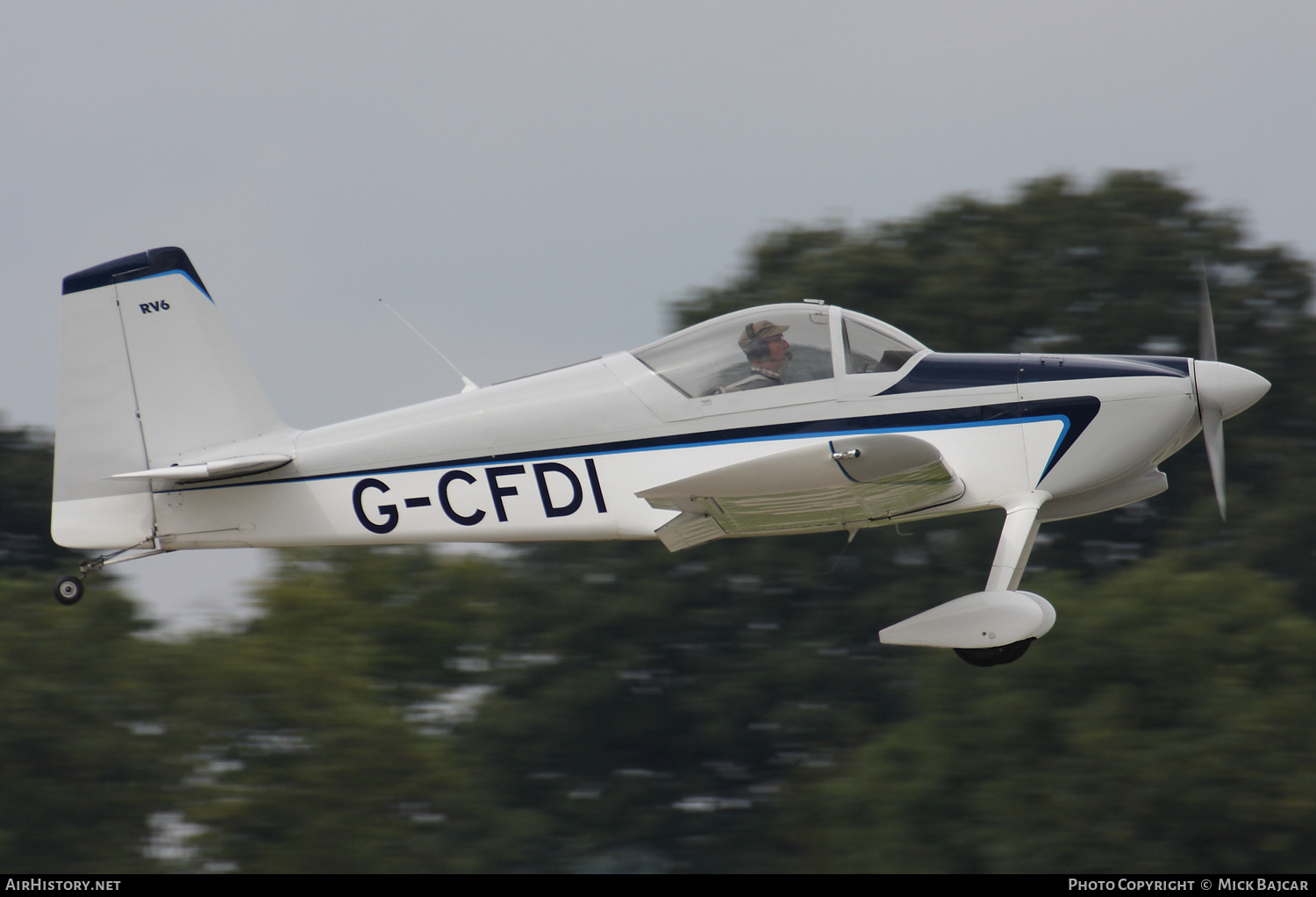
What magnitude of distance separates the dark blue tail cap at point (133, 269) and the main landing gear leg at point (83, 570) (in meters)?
1.68

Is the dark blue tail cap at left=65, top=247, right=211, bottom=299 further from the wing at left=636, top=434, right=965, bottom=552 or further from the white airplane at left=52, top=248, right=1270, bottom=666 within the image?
the wing at left=636, top=434, right=965, bottom=552

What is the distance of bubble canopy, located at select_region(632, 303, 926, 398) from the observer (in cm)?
793

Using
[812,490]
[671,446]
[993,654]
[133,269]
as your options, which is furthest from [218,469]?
[993,654]

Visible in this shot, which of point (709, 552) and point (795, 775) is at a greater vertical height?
point (709, 552)

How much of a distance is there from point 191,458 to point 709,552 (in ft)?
62.4

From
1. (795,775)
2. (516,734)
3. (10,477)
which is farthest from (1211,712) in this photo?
(10,477)

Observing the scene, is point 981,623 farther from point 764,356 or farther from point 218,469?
point 218,469

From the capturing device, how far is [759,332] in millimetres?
7973

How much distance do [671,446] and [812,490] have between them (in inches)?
34.0

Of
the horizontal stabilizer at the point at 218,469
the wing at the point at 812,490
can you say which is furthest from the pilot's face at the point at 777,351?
the horizontal stabilizer at the point at 218,469

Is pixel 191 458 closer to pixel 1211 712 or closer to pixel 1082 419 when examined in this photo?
pixel 1082 419

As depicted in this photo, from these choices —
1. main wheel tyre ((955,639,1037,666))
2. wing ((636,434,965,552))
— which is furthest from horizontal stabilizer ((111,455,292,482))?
main wheel tyre ((955,639,1037,666))

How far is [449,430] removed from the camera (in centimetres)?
832

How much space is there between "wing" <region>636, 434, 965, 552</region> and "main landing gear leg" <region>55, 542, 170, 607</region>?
311 centimetres
